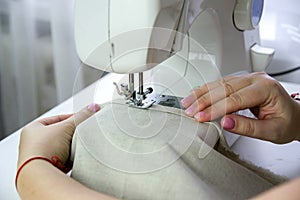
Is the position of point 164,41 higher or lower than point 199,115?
higher

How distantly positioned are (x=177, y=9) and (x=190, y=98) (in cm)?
15

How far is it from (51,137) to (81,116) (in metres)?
0.07

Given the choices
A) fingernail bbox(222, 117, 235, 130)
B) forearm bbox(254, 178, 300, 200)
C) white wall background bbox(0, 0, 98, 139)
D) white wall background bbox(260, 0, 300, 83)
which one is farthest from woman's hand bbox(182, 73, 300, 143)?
white wall background bbox(0, 0, 98, 139)

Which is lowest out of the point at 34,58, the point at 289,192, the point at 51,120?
the point at 34,58

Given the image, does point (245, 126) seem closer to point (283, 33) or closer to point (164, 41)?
point (164, 41)

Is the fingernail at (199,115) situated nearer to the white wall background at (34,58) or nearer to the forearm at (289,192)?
the forearm at (289,192)

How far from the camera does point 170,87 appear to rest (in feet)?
2.71

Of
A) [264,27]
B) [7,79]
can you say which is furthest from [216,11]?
[7,79]

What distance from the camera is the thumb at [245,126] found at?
28.0 inches

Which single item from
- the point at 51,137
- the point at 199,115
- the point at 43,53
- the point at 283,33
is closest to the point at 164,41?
the point at 199,115

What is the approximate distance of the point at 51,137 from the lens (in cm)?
73

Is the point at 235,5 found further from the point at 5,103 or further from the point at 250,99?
the point at 5,103

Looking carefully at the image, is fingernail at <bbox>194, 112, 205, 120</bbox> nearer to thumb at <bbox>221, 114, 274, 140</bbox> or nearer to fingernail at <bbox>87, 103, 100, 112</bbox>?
thumb at <bbox>221, 114, 274, 140</bbox>

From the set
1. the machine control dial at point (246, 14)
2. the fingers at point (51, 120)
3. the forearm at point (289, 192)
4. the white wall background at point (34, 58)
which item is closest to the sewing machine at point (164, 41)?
the machine control dial at point (246, 14)
